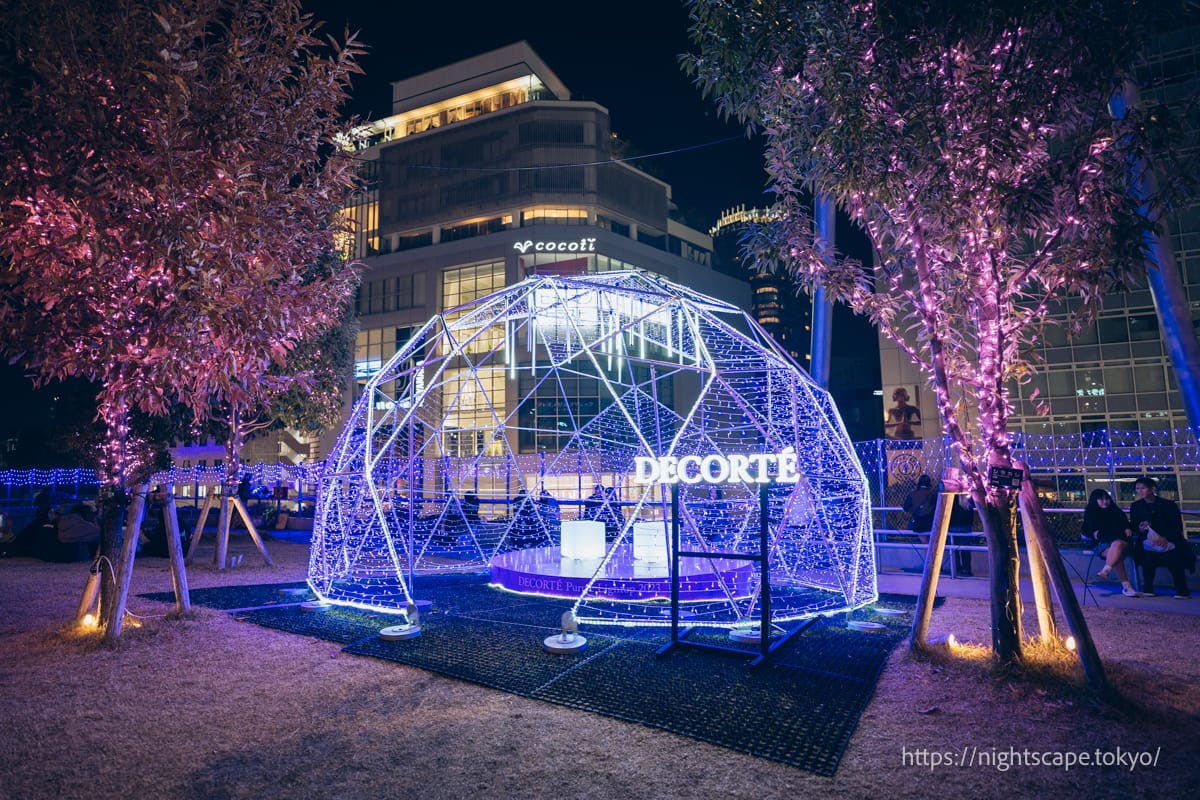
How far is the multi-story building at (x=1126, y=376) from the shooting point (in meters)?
17.3

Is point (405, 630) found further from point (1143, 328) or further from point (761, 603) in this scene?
point (1143, 328)

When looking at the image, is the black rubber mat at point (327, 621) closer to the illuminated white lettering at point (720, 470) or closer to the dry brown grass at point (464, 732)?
the dry brown grass at point (464, 732)

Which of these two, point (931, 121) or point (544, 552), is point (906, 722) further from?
point (544, 552)

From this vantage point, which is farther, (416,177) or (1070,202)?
(416,177)

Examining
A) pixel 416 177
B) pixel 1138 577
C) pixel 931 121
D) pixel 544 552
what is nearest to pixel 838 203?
pixel 931 121

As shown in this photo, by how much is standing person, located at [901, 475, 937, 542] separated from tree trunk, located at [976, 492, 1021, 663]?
4638mm

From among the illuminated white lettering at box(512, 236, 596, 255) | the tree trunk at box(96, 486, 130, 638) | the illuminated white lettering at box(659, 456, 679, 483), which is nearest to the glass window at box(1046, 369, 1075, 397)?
the illuminated white lettering at box(659, 456, 679, 483)

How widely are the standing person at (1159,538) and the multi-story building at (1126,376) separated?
29.9 feet

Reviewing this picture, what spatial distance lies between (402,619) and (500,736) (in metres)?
3.88

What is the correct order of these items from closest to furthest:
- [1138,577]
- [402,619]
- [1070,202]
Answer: [1070,202] → [402,619] → [1138,577]

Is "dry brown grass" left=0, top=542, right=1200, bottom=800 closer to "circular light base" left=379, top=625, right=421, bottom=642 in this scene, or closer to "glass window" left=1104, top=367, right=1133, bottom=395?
"circular light base" left=379, top=625, right=421, bottom=642

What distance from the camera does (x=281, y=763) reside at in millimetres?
3635

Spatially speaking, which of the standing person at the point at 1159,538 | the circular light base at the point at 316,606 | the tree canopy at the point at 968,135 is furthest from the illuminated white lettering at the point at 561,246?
the tree canopy at the point at 968,135

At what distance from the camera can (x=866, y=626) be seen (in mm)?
6715
